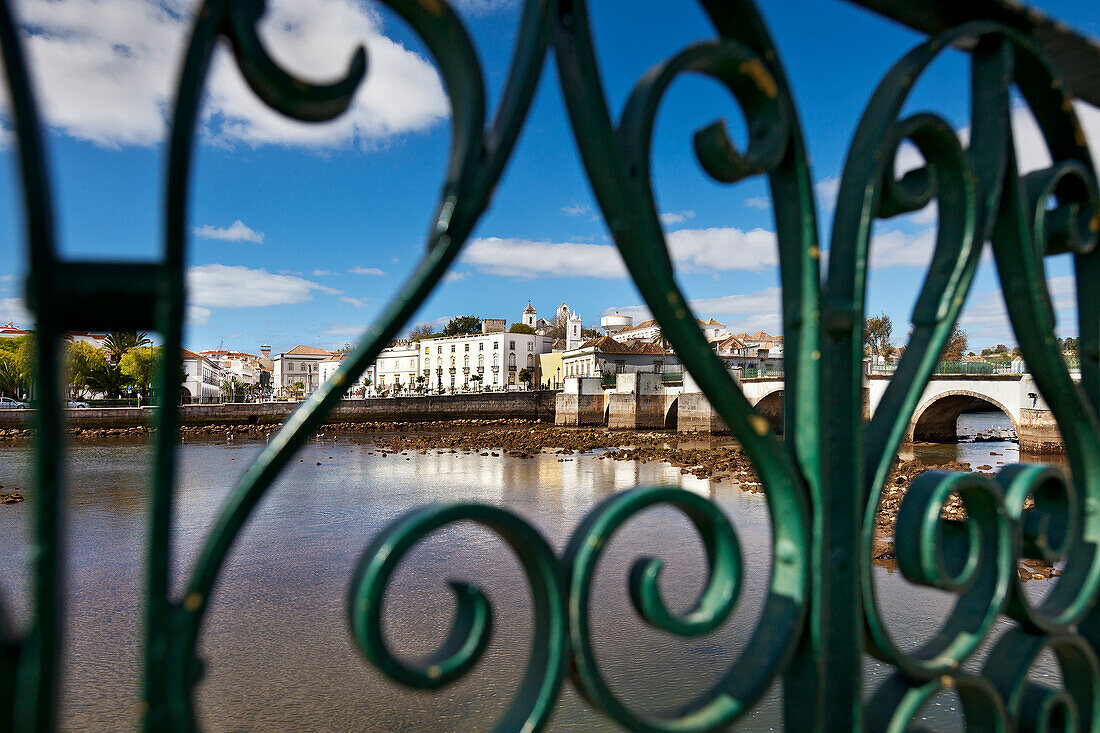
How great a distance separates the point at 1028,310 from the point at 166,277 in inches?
42.9

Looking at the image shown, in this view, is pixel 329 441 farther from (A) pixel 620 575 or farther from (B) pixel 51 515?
(B) pixel 51 515

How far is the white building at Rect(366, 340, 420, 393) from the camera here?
223ft

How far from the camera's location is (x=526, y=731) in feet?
1.99

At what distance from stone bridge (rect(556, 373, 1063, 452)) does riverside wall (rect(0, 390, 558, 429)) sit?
3747 mm

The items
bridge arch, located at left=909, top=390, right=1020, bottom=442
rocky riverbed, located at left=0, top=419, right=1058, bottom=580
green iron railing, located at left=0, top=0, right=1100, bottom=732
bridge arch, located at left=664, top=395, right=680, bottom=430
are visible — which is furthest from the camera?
bridge arch, located at left=664, top=395, right=680, bottom=430

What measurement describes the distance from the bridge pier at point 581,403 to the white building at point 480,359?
2021 cm

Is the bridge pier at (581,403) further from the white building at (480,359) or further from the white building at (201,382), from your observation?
the white building at (480,359)

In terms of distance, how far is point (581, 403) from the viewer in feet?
125

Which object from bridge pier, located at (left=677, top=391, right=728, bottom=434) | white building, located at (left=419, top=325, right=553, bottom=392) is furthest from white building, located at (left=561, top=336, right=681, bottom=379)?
bridge pier, located at (left=677, top=391, right=728, bottom=434)

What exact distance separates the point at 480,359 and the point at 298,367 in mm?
22527

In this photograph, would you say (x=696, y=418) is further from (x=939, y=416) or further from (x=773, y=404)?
(x=939, y=416)

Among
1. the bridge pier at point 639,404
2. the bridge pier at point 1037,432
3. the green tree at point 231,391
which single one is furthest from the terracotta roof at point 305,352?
the bridge pier at point 1037,432

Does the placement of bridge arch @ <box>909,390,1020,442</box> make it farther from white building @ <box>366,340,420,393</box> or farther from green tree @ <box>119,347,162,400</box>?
white building @ <box>366,340,420,393</box>

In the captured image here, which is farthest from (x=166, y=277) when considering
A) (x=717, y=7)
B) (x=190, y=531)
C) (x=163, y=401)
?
(x=190, y=531)
